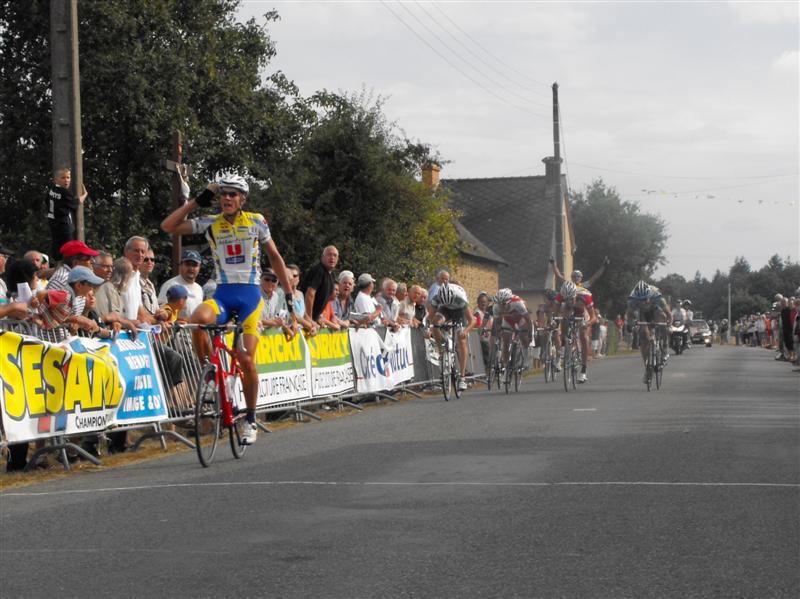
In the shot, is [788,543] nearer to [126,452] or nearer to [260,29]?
[126,452]

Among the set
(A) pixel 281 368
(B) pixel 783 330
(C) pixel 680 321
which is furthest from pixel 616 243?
(A) pixel 281 368

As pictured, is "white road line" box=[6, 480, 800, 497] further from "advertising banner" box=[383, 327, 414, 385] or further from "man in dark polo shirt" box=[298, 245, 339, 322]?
"advertising banner" box=[383, 327, 414, 385]

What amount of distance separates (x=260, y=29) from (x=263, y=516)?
40.3m

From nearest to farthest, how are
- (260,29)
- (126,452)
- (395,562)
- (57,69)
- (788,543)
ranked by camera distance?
(395,562)
(788,543)
(126,452)
(57,69)
(260,29)

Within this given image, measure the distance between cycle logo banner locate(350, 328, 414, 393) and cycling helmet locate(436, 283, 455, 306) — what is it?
3.20 feet

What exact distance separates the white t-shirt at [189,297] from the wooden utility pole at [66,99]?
1.54 metres

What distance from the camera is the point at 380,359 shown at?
1995cm

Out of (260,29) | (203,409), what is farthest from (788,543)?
(260,29)

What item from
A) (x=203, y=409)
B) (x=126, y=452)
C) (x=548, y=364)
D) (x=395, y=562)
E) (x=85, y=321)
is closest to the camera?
(x=395, y=562)

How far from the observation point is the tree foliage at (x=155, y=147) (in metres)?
38.6

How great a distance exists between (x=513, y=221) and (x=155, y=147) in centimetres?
4548

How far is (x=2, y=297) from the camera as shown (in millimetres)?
12531

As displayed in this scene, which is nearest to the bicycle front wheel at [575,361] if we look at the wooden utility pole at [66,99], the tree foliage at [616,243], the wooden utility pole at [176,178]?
the wooden utility pole at [176,178]

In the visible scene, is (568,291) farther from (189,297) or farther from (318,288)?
(189,297)
